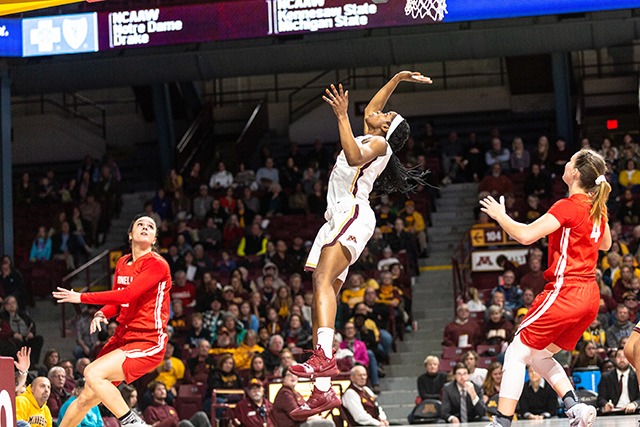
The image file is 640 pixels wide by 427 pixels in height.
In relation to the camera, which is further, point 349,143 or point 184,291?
point 184,291

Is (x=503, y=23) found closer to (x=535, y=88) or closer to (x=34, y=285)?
(x=535, y=88)

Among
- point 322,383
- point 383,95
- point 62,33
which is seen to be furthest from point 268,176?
point 322,383

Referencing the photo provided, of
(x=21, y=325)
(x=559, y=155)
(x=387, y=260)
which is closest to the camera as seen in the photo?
(x=21, y=325)

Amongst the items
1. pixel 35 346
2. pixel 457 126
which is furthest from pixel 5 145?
pixel 457 126

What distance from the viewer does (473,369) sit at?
39.6 feet

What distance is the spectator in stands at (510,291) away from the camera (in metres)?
13.9

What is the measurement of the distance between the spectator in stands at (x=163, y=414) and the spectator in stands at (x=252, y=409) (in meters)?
0.42

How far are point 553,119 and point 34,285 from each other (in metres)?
13.2

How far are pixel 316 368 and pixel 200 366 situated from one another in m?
7.49

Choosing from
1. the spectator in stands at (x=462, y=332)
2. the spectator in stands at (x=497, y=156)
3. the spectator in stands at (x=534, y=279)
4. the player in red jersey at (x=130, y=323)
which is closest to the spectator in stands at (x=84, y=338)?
the spectator in stands at (x=462, y=332)

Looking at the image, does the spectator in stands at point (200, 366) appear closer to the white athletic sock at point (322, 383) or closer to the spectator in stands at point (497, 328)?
the spectator in stands at point (497, 328)

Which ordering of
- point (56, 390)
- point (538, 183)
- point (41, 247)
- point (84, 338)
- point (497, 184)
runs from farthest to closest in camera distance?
point (41, 247), point (497, 184), point (538, 183), point (84, 338), point (56, 390)

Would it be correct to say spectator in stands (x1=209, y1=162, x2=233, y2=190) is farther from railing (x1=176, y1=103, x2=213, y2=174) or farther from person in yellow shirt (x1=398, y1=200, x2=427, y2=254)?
person in yellow shirt (x1=398, y1=200, x2=427, y2=254)

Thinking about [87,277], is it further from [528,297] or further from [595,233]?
[595,233]
